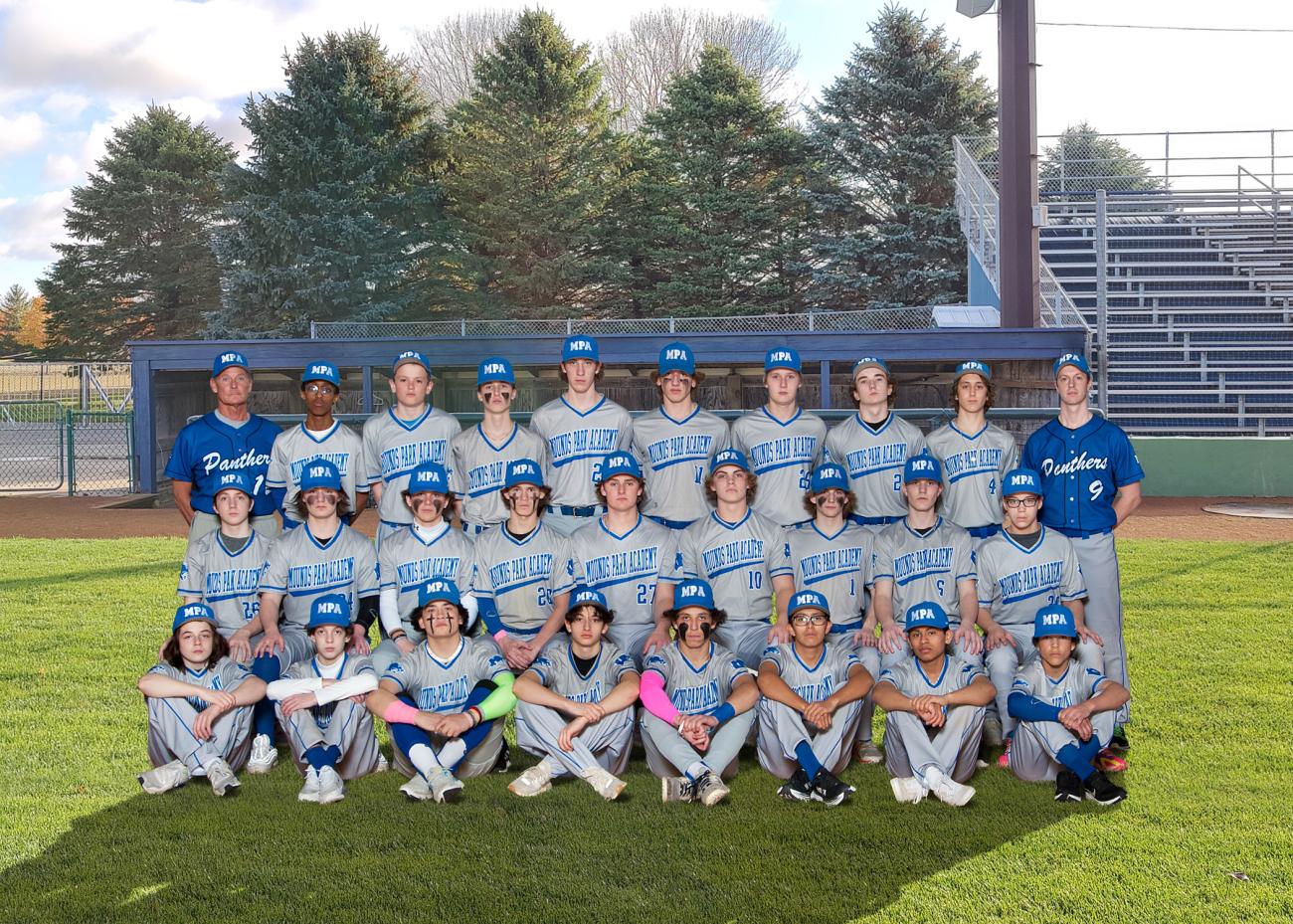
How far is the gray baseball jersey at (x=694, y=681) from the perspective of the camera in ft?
15.9

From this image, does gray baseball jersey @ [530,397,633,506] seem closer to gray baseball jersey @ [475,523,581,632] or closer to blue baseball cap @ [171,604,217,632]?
gray baseball jersey @ [475,523,581,632]

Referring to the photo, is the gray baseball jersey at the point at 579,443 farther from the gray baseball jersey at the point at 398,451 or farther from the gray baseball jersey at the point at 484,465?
the gray baseball jersey at the point at 398,451

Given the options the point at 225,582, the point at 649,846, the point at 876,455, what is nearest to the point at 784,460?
the point at 876,455

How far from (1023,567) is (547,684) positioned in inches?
83.1

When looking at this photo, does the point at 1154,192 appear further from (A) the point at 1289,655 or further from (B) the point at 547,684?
(B) the point at 547,684

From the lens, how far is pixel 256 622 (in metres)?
5.14

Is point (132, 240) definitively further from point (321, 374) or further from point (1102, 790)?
point (1102, 790)

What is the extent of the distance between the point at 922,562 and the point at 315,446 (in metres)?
2.92

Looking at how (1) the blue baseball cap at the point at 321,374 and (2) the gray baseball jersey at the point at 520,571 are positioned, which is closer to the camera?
(2) the gray baseball jersey at the point at 520,571

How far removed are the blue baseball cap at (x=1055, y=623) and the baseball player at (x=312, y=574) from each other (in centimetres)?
285

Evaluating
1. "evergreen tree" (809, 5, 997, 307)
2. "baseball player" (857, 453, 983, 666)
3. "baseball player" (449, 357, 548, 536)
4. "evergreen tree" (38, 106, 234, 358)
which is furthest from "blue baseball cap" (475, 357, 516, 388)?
"evergreen tree" (38, 106, 234, 358)

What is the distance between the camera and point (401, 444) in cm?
570

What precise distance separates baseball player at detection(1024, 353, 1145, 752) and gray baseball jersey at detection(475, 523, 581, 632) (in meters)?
2.22

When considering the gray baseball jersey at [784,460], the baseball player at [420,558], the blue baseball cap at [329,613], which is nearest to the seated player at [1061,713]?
the gray baseball jersey at [784,460]
